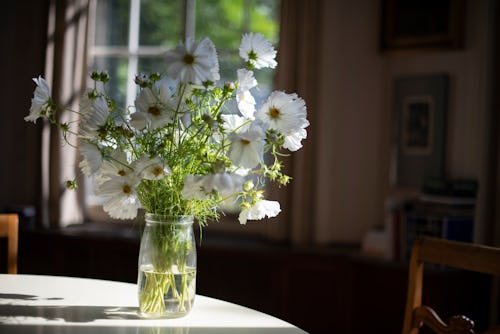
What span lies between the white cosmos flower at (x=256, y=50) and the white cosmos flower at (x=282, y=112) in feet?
0.26

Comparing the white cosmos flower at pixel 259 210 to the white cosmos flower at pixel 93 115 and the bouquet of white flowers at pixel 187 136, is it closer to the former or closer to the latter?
the bouquet of white flowers at pixel 187 136

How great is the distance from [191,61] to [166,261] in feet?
1.35

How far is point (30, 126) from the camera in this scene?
3.92 metres

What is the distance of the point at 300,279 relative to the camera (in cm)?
309

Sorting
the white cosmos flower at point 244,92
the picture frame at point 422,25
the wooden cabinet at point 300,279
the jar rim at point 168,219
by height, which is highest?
the picture frame at point 422,25

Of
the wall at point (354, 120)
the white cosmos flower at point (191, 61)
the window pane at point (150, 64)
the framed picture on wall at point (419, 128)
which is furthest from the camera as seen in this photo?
the window pane at point (150, 64)

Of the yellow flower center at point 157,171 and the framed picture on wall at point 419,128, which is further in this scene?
the framed picture on wall at point 419,128

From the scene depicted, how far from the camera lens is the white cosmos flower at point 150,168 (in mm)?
1252

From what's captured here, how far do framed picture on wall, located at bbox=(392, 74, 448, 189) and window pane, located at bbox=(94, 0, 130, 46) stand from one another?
1.71m

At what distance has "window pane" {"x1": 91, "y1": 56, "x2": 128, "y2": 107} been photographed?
389 centimetres

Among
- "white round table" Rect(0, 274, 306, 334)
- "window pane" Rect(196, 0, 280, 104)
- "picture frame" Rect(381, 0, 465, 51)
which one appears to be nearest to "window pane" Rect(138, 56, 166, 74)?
"window pane" Rect(196, 0, 280, 104)

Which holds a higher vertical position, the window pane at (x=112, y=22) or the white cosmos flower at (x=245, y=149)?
the window pane at (x=112, y=22)

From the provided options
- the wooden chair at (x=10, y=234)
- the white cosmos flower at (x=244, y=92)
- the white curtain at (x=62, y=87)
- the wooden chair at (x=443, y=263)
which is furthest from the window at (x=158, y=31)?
the white cosmos flower at (x=244, y=92)

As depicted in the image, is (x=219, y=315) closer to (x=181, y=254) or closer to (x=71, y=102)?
(x=181, y=254)
